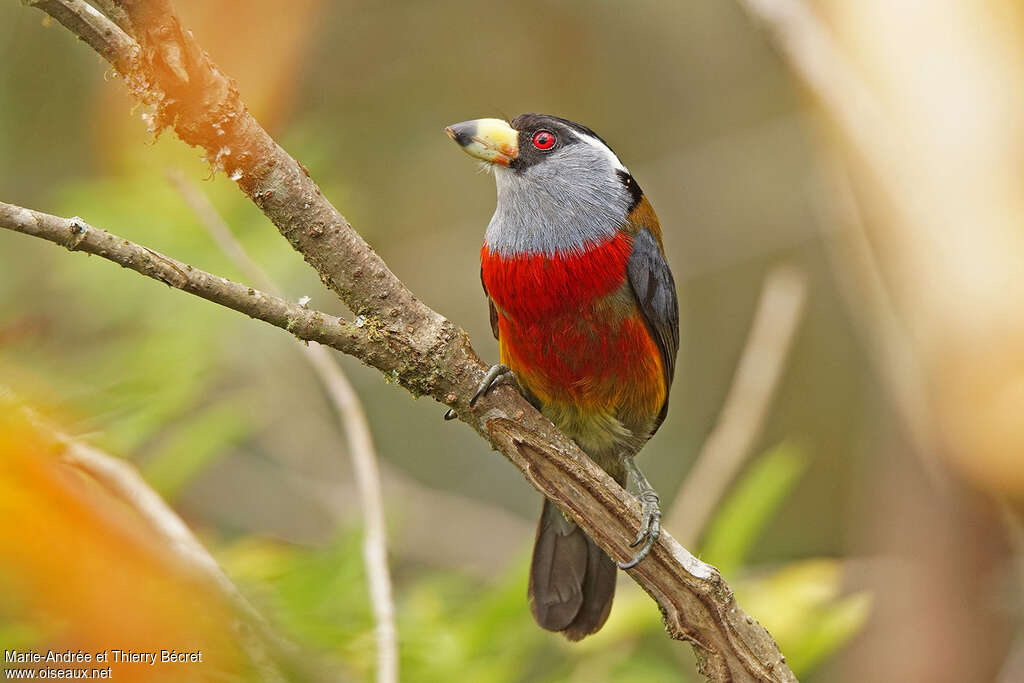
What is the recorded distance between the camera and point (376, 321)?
1.98 metres

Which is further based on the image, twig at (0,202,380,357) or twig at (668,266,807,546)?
twig at (668,266,807,546)

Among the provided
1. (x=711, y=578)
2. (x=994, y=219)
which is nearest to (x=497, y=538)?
(x=994, y=219)

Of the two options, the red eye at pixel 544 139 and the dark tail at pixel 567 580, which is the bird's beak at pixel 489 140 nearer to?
the red eye at pixel 544 139

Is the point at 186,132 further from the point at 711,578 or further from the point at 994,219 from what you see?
the point at 994,219

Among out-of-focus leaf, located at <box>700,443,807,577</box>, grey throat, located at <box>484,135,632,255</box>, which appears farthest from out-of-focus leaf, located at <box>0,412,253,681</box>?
out-of-focus leaf, located at <box>700,443,807,577</box>

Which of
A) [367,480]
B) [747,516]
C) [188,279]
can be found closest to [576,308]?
[367,480]

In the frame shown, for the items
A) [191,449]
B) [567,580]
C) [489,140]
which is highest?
[489,140]

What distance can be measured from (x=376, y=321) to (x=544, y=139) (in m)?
1.25

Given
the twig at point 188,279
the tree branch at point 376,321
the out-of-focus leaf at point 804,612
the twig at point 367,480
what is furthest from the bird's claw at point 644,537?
the out-of-focus leaf at point 804,612

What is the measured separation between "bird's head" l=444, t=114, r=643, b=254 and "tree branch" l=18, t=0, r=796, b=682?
0.67 m

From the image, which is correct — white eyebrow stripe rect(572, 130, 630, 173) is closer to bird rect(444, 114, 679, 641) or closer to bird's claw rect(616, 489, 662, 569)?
bird rect(444, 114, 679, 641)

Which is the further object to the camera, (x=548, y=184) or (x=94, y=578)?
(x=548, y=184)

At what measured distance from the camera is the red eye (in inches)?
120

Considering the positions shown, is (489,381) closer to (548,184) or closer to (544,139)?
(548,184)
